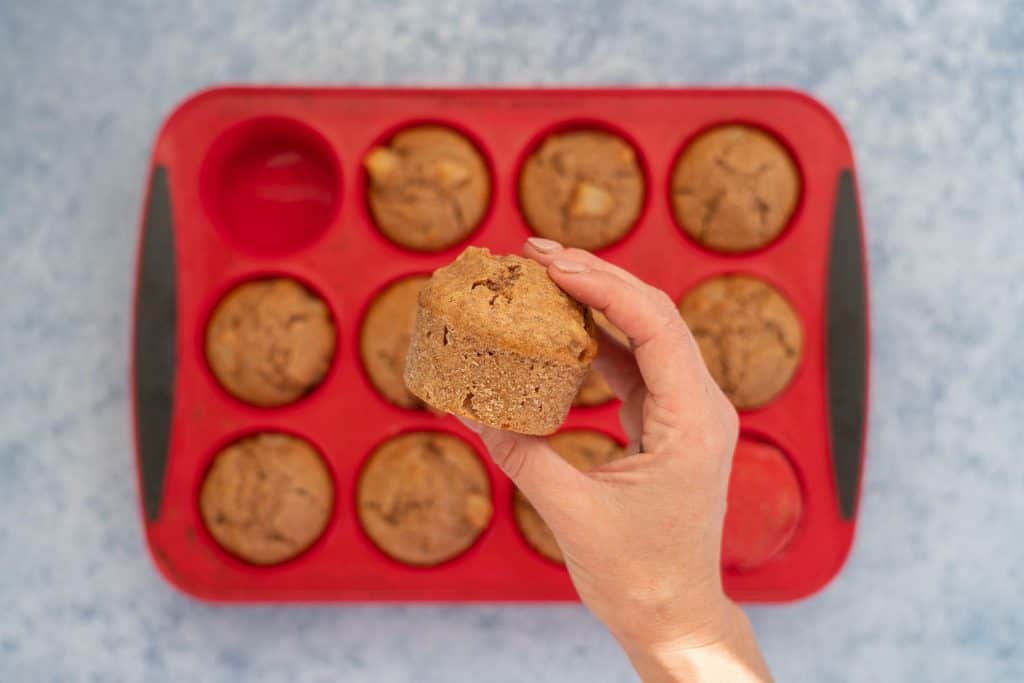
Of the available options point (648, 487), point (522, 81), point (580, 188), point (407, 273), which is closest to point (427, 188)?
point (407, 273)

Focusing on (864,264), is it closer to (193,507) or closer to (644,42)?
(644,42)

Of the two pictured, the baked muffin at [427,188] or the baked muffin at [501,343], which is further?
the baked muffin at [427,188]

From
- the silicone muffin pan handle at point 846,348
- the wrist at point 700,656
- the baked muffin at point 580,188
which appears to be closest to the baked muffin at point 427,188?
the baked muffin at point 580,188

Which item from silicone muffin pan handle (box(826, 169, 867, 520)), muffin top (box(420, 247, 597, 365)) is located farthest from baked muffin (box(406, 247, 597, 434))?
silicone muffin pan handle (box(826, 169, 867, 520))

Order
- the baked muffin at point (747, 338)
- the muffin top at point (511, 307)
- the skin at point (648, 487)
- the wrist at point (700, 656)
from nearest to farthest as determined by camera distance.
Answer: the muffin top at point (511, 307) < the skin at point (648, 487) < the wrist at point (700, 656) < the baked muffin at point (747, 338)

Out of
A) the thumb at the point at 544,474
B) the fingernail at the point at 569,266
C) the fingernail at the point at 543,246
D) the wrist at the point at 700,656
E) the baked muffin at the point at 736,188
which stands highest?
the baked muffin at the point at 736,188

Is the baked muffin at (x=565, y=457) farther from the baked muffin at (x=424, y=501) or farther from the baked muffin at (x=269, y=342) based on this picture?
the baked muffin at (x=269, y=342)
